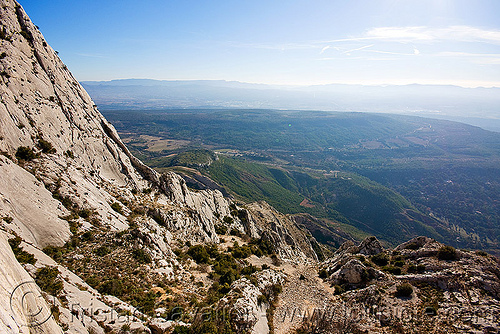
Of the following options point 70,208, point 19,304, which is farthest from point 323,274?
point 19,304

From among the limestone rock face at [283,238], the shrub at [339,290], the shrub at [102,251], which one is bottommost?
the limestone rock face at [283,238]

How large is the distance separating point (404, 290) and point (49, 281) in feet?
98.8

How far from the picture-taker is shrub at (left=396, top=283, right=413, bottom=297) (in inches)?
945

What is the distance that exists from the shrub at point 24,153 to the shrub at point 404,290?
40.0 meters

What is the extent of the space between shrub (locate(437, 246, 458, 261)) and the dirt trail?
13990mm

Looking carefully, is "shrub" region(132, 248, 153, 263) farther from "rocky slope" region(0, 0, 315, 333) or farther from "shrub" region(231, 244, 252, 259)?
"shrub" region(231, 244, 252, 259)

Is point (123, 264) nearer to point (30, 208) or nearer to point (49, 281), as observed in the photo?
point (49, 281)

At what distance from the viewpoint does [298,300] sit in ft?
88.2

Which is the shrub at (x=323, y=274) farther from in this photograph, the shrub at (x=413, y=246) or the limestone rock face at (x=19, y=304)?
the limestone rock face at (x=19, y=304)

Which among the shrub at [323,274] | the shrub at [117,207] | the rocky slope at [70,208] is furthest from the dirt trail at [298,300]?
the shrub at [117,207]

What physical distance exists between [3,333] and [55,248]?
1484 cm

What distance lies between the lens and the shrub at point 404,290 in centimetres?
2400

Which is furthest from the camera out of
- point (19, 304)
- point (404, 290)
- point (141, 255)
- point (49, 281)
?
point (404, 290)

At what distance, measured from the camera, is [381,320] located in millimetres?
21250
